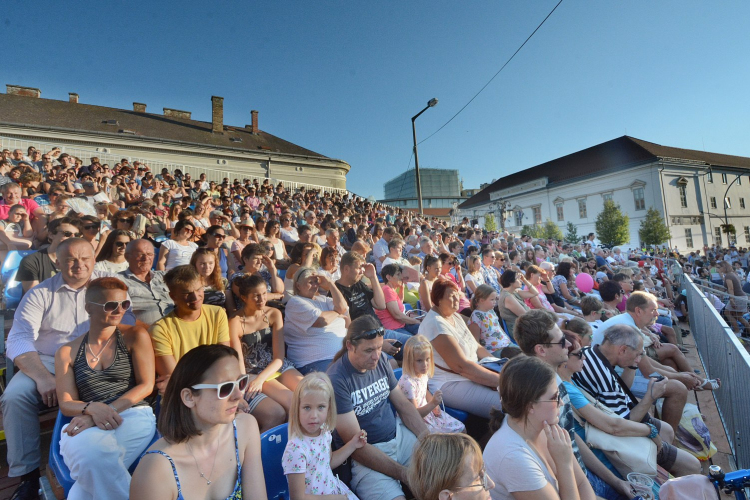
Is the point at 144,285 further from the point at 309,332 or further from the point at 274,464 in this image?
the point at 274,464

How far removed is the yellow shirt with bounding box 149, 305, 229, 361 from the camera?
3109 mm

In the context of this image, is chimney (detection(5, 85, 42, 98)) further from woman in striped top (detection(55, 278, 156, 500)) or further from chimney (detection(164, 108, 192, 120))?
woman in striped top (detection(55, 278, 156, 500))

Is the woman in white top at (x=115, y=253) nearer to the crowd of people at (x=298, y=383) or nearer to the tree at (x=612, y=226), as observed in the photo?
the crowd of people at (x=298, y=383)

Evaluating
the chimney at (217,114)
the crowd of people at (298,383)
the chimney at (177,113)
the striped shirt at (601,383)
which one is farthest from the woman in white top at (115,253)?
the chimney at (177,113)

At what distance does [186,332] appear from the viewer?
325cm

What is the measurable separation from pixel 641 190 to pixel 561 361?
47.2 m

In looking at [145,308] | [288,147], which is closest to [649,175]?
[288,147]

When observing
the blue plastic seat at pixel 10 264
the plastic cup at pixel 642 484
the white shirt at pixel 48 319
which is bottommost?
the plastic cup at pixel 642 484

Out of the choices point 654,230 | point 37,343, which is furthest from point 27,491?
point 654,230

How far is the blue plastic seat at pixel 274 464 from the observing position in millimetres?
2553

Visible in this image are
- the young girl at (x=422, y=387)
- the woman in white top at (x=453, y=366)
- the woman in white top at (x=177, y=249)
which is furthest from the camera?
the woman in white top at (x=177, y=249)

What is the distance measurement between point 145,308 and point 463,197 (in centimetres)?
8285

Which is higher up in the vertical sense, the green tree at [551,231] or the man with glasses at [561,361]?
the green tree at [551,231]

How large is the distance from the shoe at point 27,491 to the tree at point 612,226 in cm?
4520
